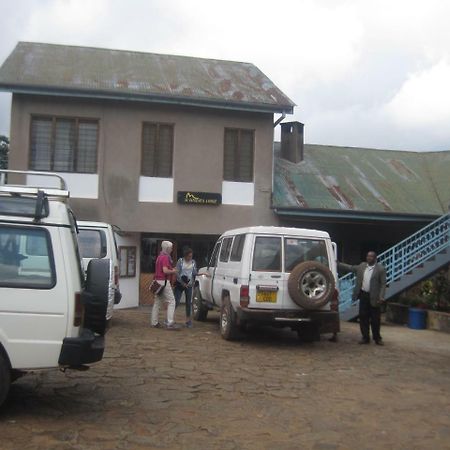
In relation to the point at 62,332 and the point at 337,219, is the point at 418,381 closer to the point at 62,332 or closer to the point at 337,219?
the point at 62,332

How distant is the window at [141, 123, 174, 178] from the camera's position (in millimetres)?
17703

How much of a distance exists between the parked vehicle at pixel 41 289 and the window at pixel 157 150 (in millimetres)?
11705

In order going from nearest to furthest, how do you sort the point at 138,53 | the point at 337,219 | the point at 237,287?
the point at 237,287 → the point at 337,219 → the point at 138,53

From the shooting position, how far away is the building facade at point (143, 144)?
17.0m

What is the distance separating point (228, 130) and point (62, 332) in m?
13.1

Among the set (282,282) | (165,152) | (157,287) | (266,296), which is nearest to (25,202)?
(266,296)

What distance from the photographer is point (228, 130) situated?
18172 mm

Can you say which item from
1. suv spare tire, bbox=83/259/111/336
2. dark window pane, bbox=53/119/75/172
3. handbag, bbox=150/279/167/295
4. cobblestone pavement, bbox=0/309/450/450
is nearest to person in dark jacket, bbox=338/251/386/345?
cobblestone pavement, bbox=0/309/450/450

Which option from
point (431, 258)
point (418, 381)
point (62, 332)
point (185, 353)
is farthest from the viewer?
point (431, 258)

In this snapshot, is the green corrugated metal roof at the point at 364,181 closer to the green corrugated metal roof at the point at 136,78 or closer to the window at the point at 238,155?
the window at the point at 238,155

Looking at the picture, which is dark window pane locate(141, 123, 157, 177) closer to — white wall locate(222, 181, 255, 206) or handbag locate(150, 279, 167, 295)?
white wall locate(222, 181, 255, 206)

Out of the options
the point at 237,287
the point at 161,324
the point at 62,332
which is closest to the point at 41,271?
the point at 62,332

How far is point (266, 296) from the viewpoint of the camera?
34.8 ft

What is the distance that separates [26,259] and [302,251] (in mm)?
6056
